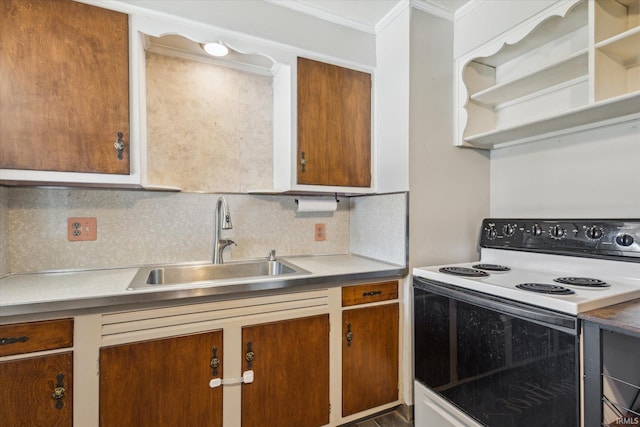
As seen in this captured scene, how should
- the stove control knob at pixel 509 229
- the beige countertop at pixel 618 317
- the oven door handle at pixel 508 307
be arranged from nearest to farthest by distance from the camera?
1. the beige countertop at pixel 618 317
2. the oven door handle at pixel 508 307
3. the stove control knob at pixel 509 229

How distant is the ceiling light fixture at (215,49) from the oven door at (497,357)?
5.33 ft

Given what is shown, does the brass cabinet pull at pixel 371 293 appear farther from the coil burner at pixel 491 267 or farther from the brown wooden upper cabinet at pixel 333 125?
the brown wooden upper cabinet at pixel 333 125


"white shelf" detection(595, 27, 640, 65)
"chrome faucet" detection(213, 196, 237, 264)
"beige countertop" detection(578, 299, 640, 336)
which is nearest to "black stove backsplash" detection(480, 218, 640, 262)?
"beige countertop" detection(578, 299, 640, 336)

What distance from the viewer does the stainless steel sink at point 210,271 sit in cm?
162

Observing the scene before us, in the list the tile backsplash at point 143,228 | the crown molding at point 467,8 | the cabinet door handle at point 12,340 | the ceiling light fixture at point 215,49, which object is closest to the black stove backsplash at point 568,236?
the tile backsplash at point 143,228

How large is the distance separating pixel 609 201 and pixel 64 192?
8.62 ft

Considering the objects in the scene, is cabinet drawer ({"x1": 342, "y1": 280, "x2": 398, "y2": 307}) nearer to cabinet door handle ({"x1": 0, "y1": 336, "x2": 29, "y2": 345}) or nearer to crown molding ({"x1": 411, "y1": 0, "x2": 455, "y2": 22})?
cabinet door handle ({"x1": 0, "y1": 336, "x2": 29, "y2": 345})

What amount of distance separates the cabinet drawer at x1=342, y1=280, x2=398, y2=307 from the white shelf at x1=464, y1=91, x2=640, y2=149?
0.98 meters

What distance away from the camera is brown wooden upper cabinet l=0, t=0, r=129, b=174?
1.20 meters

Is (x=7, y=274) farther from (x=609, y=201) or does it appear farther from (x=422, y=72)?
(x=609, y=201)

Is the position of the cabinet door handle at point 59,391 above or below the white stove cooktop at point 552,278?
below

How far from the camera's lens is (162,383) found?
1.19 metres

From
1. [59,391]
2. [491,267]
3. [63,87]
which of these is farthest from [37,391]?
[491,267]

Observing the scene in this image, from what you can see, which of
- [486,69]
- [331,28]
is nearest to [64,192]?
[331,28]
